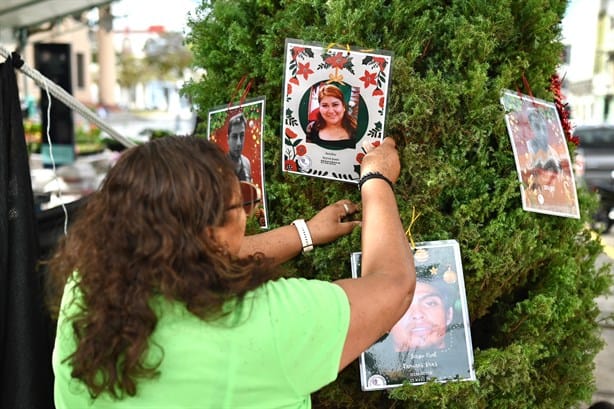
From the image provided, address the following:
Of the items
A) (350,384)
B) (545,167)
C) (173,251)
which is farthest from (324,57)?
(350,384)

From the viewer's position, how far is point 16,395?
202 centimetres

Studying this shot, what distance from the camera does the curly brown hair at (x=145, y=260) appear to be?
A: 113cm

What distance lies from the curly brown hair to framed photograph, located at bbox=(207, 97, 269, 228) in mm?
742

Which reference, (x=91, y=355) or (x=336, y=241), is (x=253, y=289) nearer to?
(x=91, y=355)

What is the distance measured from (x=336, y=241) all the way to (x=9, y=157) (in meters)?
1.14

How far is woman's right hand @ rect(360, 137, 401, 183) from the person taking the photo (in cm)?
157

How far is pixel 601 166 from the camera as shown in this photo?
32.6ft

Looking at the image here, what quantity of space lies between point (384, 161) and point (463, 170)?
315 mm

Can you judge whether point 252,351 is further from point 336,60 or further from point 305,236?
point 336,60

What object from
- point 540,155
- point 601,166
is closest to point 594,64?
point 601,166

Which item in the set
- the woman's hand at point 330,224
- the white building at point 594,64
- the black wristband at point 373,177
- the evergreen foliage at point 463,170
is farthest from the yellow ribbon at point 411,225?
the white building at point 594,64

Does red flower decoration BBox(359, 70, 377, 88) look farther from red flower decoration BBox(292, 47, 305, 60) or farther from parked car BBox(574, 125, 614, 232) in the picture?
parked car BBox(574, 125, 614, 232)

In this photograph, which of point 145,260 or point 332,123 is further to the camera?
point 332,123

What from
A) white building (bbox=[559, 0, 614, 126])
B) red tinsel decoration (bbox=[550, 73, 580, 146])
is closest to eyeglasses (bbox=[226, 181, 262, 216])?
red tinsel decoration (bbox=[550, 73, 580, 146])
